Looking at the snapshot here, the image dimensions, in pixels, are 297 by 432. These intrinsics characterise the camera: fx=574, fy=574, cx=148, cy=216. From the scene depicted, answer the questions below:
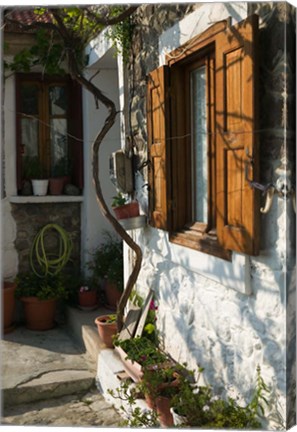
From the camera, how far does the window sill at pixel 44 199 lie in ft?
19.0

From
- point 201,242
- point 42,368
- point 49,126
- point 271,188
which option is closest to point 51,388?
point 42,368

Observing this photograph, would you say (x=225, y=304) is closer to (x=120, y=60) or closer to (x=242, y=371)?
(x=242, y=371)

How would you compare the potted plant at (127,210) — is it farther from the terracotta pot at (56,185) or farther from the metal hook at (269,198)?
the terracotta pot at (56,185)

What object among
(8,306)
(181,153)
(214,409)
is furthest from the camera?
(8,306)

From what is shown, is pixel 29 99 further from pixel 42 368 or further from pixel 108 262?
pixel 42 368

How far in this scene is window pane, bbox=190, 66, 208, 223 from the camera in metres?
3.35

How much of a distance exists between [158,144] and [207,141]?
1.79ft

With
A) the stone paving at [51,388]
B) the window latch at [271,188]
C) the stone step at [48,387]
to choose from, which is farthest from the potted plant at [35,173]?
the window latch at [271,188]

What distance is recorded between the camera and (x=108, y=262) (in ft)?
18.9

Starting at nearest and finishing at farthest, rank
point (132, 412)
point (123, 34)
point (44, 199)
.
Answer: point (132, 412)
point (123, 34)
point (44, 199)

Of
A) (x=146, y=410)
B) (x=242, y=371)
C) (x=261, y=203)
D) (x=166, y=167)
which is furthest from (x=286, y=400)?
(x=166, y=167)

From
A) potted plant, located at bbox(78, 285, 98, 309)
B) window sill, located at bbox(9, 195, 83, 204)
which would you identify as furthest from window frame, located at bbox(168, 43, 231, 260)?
window sill, located at bbox(9, 195, 83, 204)

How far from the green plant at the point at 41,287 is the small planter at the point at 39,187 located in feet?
2.74

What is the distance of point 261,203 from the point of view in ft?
8.40
